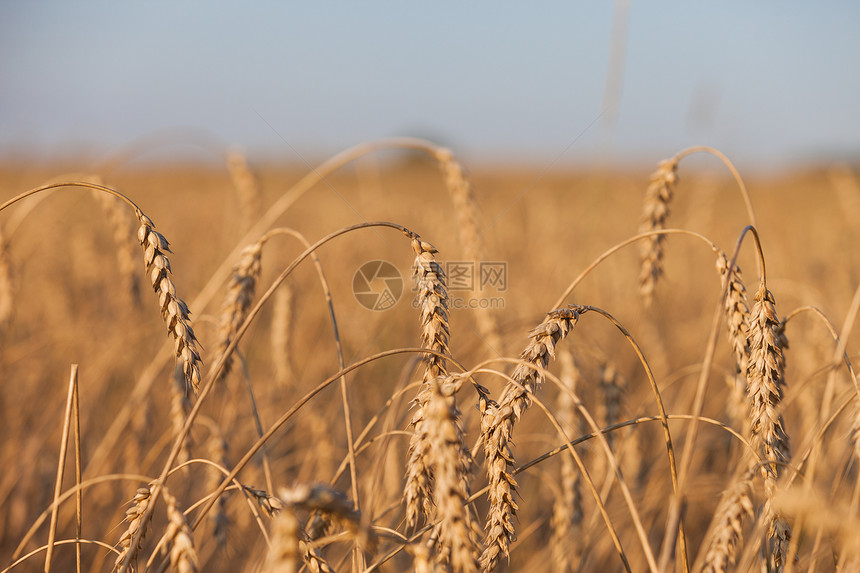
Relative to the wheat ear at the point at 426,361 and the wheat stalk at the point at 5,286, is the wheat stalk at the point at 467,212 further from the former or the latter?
the wheat stalk at the point at 5,286

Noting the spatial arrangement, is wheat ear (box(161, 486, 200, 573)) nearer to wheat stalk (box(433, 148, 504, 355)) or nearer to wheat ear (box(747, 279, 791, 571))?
wheat ear (box(747, 279, 791, 571))

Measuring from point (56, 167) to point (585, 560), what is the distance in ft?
A: 19.7

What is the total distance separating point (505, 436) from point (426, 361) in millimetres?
203

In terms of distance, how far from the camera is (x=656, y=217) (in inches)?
62.7


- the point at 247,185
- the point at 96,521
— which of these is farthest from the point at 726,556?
the point at 96,521

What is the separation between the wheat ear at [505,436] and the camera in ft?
3.00

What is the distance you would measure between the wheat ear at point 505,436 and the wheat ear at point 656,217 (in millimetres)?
661

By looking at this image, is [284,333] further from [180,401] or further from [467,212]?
[467,212]

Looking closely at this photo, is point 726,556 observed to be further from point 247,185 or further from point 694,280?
point 694,280

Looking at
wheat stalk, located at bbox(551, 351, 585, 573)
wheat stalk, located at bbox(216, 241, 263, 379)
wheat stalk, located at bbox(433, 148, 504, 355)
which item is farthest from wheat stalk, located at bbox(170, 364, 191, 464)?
wheat stalk, located at bbox(551, 351, 585, 573)

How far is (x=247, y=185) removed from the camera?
7.63 feet

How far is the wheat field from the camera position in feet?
3.14

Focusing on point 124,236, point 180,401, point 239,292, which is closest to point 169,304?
point 239,292

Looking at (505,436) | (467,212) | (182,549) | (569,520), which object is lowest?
(569,520)
